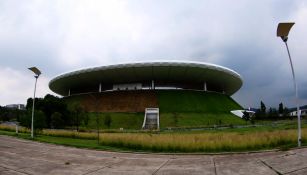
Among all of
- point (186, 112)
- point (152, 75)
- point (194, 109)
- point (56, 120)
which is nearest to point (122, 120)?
point (186, 112)

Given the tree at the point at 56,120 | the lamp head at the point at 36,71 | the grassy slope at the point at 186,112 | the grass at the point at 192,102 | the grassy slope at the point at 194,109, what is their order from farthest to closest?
the grass at the point at 192,102
the grassy slope at the point at 194,109
the grassy slope at the point at 186,112
the tree at the point at 56,120
the lamp head at the point at 36,71

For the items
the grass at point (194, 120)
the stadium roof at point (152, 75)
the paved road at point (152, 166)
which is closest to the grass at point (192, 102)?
the grass at point (194, 120)

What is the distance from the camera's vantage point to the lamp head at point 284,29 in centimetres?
1382

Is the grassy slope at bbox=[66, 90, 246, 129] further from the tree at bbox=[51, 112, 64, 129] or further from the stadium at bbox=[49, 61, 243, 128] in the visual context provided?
the tree at bbox=[51, 112, 64, 129]

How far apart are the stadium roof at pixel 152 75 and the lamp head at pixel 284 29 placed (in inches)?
1787

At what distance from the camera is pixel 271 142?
14461 millimetres

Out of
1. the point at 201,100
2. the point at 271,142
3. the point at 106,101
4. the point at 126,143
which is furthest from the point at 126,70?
the point at 271,142

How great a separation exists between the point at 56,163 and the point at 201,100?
58.5 meters

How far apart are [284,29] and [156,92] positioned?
5459 cm

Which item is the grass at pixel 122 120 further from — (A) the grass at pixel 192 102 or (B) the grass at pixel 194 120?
(A) the grass at pixel 192 102

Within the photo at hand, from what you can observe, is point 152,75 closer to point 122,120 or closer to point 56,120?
point 122,120

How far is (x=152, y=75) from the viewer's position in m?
66.2

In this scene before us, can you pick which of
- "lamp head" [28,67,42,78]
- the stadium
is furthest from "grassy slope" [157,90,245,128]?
"lamp head" [28,67,42,78]

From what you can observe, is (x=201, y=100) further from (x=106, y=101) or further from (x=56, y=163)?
(x=56, y=163)
